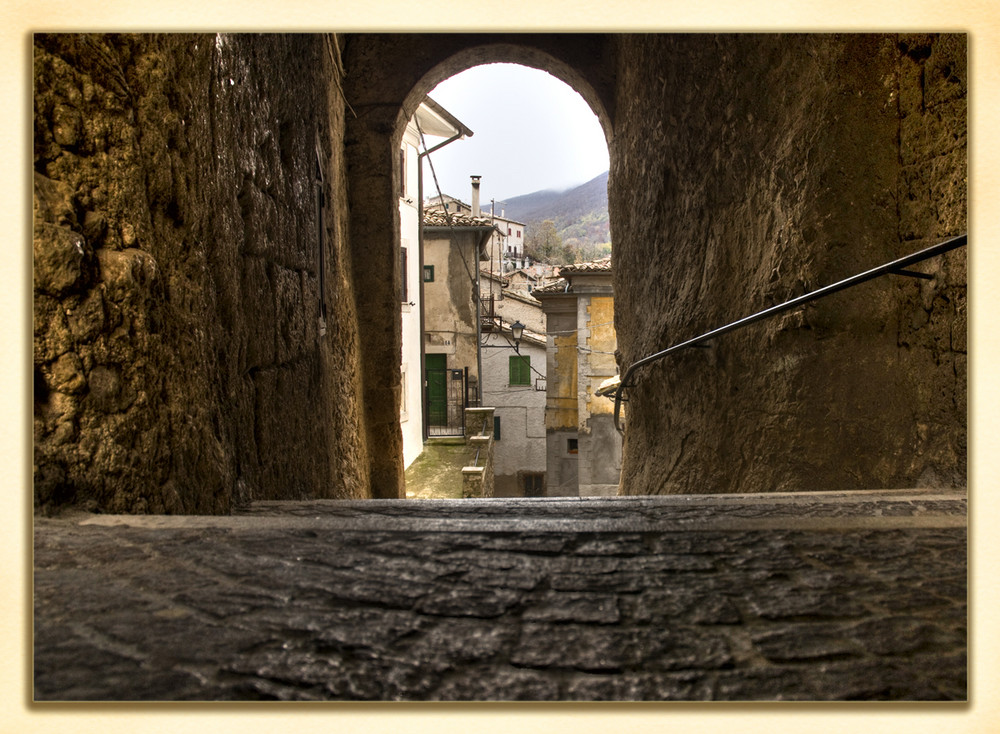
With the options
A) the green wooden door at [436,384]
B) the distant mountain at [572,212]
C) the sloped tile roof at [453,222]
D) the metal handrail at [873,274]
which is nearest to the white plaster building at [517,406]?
the green wooden door at [436,384]

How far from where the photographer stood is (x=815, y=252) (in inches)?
102

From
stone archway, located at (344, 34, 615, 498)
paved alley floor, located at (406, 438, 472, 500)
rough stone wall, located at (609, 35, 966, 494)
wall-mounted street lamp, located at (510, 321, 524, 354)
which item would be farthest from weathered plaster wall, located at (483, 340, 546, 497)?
rough stone wall, located at (609, 35, 966, 494)

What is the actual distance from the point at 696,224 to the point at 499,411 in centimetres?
1950

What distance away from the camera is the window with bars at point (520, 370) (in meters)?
22.8

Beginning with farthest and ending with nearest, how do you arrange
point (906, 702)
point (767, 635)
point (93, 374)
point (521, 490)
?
1. point (521, 490)
2. point (93, 374)
3. point (767, 635)
4. point (906, 702)

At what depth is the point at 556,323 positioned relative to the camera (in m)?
17.3

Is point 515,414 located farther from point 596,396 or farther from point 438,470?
point 438,470

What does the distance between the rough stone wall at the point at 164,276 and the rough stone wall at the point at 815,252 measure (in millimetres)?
2132

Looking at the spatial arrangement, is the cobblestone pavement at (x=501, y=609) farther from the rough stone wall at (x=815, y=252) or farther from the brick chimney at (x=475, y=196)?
the brick chimney at (x=475, y=196)

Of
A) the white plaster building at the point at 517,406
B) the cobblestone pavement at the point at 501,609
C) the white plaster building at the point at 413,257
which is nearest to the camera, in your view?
the cobblestone pavement at the point at 501,609

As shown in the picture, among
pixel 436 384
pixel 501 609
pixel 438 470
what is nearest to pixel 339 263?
pixel 501 609

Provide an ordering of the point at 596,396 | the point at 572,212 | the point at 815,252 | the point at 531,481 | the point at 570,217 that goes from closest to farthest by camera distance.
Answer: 1. the point at 815,252
2. the point at 596,396
3. the point at 531,481
4. the point at 570,217
5. the point at 572,212
